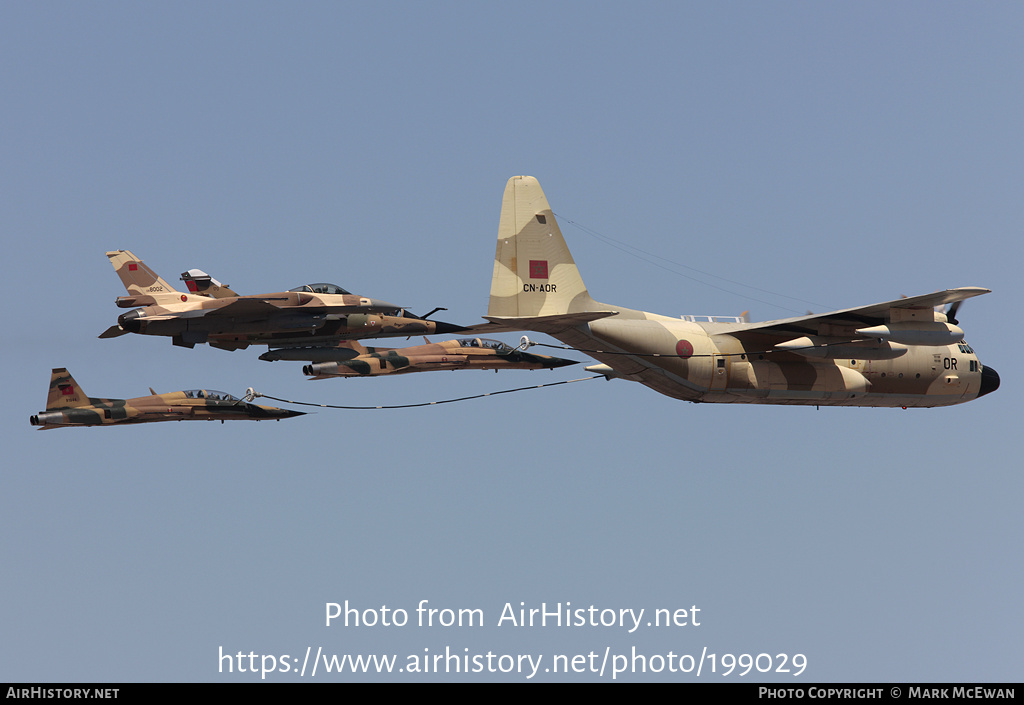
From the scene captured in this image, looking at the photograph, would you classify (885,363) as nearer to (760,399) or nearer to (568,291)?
(760,399)

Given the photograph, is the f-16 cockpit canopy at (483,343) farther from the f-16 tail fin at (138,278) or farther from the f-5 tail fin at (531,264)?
the f-5 tail fin at (531,264)

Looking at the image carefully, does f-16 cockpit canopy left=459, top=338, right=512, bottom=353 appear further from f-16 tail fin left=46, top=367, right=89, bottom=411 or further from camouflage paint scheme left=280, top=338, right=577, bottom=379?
f-16 tail fin left=46, top=367, right=89, bottom=411

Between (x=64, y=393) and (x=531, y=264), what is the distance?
1041 inches

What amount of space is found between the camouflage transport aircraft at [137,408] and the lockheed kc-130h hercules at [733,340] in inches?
778

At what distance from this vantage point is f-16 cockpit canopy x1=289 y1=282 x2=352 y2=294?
52.6 metres

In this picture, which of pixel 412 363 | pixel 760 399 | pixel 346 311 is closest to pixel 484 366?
pixel 412 363

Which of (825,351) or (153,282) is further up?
(153,282)

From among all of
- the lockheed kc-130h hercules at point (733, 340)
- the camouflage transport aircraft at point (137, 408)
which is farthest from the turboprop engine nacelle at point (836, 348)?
the camouflage transport aircraft at point (137, 408)

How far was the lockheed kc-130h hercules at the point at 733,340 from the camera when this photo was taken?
43.5 metres
